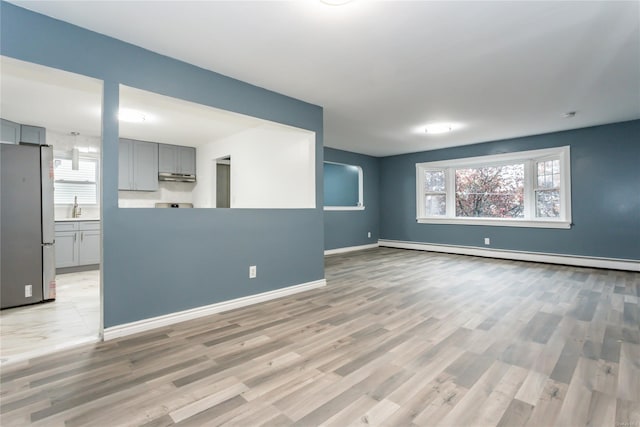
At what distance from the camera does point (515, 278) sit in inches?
176

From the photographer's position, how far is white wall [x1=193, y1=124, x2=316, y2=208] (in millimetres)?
4082

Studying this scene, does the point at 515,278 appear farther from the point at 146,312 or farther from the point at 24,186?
the point at 24,186

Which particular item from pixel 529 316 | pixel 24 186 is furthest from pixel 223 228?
pixel 529 316

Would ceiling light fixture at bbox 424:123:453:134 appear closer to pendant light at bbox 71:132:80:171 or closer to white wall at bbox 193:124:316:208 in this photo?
white wall at bbox 193:124:316:208

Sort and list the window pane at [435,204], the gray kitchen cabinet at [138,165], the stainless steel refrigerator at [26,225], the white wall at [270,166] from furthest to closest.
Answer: the window pane at [435,204]
the gray kitchen cabinet at [138,165]
the white wall at [270,166]
the stainless steel refrigerator at [26,225]

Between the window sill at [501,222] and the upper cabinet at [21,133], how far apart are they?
7.59m

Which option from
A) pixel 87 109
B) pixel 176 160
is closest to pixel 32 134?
pixel 87 109

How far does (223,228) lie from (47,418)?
1.87m

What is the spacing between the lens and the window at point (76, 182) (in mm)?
5410

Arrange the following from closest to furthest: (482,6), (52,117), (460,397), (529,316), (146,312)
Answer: (460,397) → (482,6) → (146,312) → (529,316) → (52,117)

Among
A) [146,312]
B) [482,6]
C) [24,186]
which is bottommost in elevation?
[146,312]

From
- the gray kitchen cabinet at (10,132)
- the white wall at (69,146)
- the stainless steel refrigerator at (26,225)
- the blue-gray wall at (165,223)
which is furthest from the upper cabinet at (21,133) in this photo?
the blue-gray wall at (165,223)

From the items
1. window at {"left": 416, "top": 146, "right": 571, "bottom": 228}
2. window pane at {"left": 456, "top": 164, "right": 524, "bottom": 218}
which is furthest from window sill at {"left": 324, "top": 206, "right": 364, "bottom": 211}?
window pane at {"left": 456, "top": 164, "right": 524, "bottom": 218}

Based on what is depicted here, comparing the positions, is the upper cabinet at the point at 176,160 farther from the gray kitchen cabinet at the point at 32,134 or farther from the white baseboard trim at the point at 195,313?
the white baseboard trim at the point at 195,313
